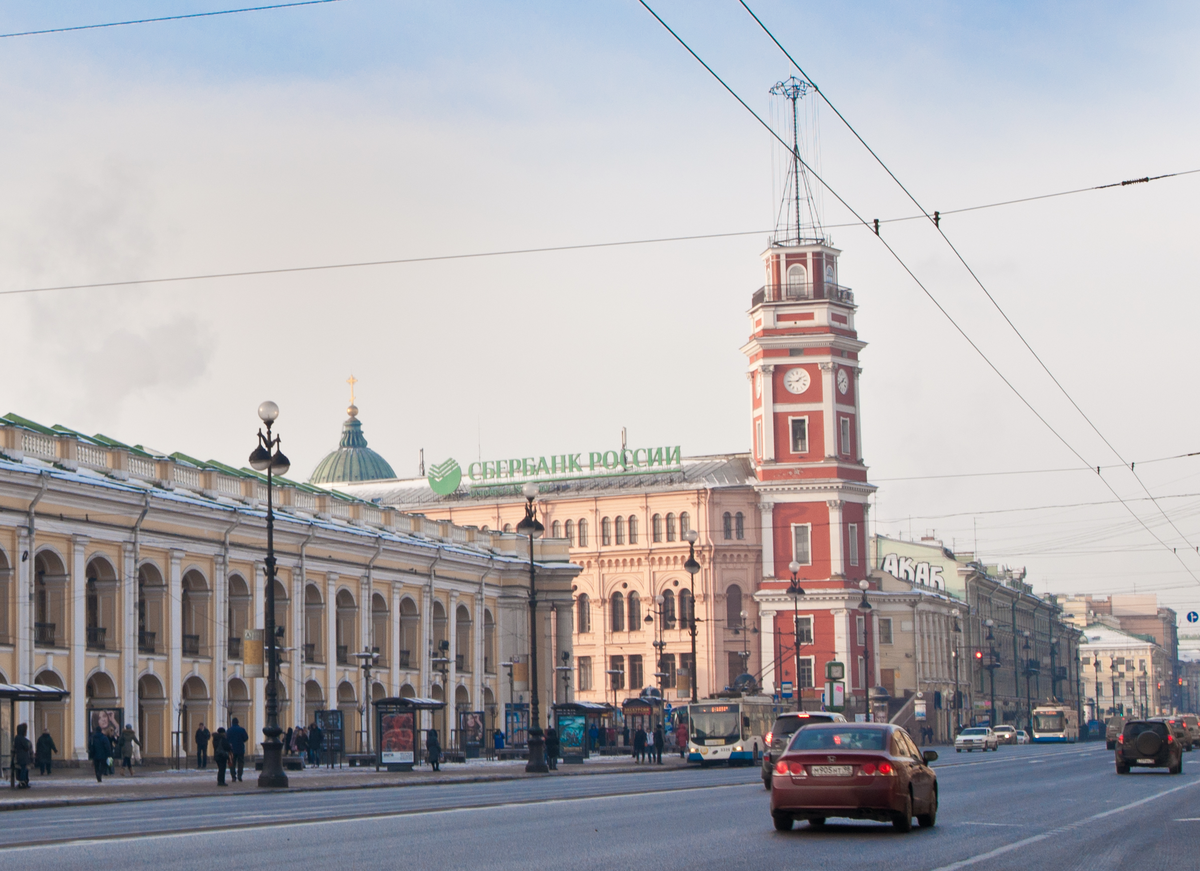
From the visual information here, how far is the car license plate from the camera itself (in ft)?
63.5

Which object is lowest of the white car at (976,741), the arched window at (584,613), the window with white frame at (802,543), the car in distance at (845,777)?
the white car at (976,741)

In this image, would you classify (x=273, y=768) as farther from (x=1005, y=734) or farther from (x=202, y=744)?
(x=1005, y=734)

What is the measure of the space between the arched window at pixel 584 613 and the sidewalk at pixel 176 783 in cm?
5508

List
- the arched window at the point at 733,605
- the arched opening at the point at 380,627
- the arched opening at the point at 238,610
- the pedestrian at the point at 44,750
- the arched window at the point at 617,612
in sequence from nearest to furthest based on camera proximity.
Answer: the pedestrian at the point at 44,750 < the arched opening at the point at 238,610 < the arched opening at the point at 380,627 < the arched window at the point at 733,605 < the arched window at the point at 617,612

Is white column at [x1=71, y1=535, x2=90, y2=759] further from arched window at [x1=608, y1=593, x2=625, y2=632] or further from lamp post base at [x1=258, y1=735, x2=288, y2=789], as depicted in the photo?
arched window at [x1=608, y1=593, x2=625, y2=632]

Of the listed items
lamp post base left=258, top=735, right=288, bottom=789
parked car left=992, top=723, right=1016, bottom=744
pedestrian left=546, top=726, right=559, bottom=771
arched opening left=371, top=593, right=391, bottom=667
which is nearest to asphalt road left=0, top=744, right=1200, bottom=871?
lamp post base left=258, top=735, right=288, bottom=789

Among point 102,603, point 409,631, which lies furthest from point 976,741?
point 102,603

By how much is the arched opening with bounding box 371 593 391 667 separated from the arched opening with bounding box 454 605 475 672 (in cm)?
625

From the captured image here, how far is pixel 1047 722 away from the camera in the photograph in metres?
100

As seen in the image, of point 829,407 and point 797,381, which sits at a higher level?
point 797,381

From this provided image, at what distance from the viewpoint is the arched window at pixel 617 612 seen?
109 metres

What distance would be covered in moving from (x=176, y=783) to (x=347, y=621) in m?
28.9

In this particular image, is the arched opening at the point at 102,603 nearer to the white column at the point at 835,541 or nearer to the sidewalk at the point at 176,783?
the sidewalk at the point at 176,783

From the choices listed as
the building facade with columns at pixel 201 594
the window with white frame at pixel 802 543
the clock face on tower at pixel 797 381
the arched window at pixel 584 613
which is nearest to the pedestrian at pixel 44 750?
the building facade with columns at pixel 201 594
